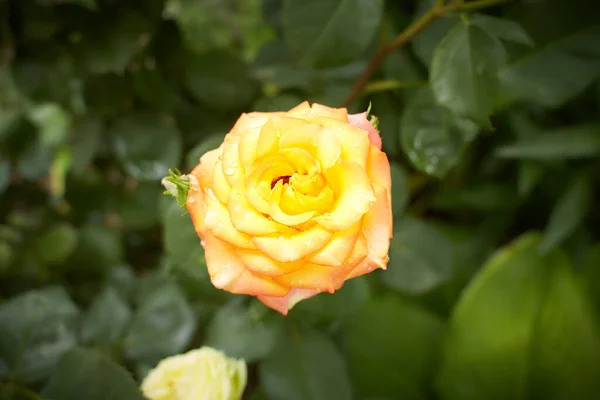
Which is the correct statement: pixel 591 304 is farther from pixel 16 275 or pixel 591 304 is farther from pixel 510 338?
pixel 16 275

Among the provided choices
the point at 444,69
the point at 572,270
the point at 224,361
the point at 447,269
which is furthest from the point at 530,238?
the point at 224,361

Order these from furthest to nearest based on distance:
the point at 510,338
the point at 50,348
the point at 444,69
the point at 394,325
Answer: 1. the point at 394,325
2. the point at 510,338
3. the point at 50,348
4. the point at 444,69

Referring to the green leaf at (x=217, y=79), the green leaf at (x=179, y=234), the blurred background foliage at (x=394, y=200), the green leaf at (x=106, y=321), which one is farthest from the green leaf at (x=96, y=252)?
the green leaf at (x=179, y=234)

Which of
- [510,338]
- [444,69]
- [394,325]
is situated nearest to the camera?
[444,69]

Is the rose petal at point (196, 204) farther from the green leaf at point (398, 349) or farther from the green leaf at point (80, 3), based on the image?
the green leaf at point (398, 349)

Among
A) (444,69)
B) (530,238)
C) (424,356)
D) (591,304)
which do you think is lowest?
(424,356)

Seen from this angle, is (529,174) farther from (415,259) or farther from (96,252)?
(96,252)

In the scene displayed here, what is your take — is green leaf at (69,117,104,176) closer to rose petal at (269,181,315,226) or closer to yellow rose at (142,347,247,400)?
yellow rose at (142,347,247,400)
